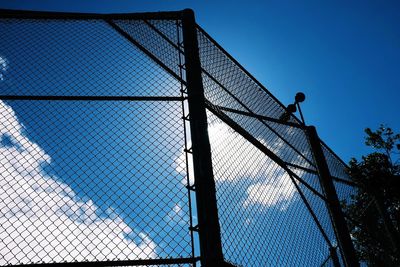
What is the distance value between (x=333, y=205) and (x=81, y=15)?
402 centimetres

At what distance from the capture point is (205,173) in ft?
7.30

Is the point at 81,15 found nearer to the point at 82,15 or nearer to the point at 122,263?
the point at 82,15

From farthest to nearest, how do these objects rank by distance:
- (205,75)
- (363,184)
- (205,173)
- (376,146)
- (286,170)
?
1. (376,146)
2. (363,184)
3. (286,170)
4. (205,75)
5. (205,173)

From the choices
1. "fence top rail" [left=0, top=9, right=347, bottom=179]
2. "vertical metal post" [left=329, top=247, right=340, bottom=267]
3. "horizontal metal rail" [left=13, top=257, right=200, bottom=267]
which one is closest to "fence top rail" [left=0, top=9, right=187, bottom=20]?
"fence top rail" [left=0, top=9, right=347, bottom=179]

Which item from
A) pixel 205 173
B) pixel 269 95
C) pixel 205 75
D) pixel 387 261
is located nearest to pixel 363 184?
pixel 387 261

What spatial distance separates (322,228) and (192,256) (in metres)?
3.07

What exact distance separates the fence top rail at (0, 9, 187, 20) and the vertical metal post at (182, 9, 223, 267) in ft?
0.85

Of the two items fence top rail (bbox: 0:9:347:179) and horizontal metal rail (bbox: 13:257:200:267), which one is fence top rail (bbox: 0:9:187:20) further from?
horizontal metal rail (bbox: 13:257:200:267)

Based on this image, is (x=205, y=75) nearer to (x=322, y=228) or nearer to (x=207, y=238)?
(x=207, y=238)

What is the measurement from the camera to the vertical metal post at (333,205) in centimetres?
373

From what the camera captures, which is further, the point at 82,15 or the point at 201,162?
the point at 82,15

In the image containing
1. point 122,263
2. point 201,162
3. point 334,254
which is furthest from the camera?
point 334,254

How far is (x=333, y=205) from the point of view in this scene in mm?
4094

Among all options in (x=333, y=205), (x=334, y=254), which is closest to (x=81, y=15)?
(x=333, y=205)
